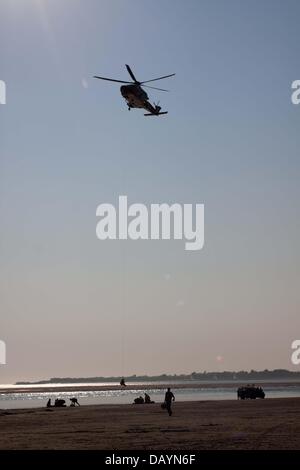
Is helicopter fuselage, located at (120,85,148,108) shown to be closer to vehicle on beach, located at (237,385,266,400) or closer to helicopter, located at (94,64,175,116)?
helicopter, located at (94,64,175,116)

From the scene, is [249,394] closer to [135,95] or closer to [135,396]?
[135,95]

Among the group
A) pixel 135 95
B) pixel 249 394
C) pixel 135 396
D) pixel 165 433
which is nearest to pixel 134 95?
pixel 135 95

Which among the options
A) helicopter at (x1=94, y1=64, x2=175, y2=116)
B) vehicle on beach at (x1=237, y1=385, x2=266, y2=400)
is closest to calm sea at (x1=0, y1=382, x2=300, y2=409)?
vehicle on beach at (x1=237, y1=385, x2=266, y2=400)

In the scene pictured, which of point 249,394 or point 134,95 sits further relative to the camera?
point 249,394

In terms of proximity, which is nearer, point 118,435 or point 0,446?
point 0,446

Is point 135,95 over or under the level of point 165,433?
over

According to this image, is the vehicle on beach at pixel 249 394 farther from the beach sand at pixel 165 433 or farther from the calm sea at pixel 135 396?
the beach sand at pixel 165 433

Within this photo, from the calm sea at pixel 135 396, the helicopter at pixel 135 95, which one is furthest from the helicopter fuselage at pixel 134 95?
the calm sea at pixel 135 396

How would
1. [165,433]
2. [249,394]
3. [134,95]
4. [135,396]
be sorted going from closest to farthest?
[165,433]
[134,95]
[249,394]
[135,396]

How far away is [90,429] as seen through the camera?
30.7 metres
